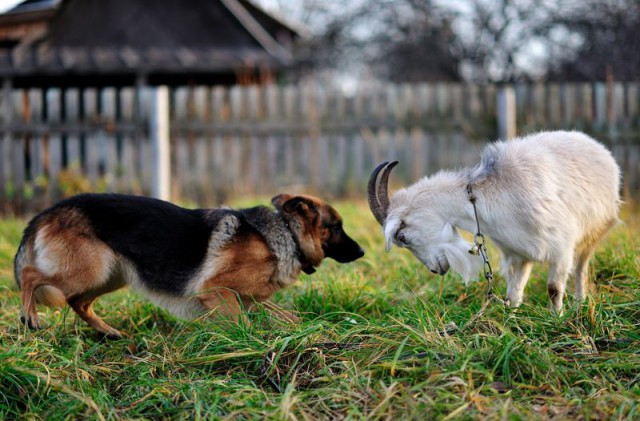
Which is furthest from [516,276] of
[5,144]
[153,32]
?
[153,32]

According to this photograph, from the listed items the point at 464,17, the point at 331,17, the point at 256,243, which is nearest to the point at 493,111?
the point at 256,243

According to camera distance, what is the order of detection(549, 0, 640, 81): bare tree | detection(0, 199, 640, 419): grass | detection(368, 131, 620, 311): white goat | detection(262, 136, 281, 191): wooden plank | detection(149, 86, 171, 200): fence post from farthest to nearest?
1. detection(549, 0, 640, 81): bare tree
2. detection(262, 136, 281, 191): wooden plank
3. detection(149, 86, 171, 200): fence post
4. detection(368, 131, 620, 311): white goat
5. detection(0, 199, 640, 419): grass

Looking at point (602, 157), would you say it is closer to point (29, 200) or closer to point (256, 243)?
point (256, 243)

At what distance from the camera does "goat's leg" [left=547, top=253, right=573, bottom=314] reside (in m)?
4.13

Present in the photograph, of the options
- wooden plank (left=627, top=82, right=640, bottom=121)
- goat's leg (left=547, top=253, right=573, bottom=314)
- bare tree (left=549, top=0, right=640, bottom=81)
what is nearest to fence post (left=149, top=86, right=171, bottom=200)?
goat's leg (left=547, top=253, right=573, bottom=314)

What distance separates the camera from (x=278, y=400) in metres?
3.07

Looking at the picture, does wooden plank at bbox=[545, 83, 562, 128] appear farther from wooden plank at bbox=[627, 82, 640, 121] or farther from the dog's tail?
Result: the dog's tail

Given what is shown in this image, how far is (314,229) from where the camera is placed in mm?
4711

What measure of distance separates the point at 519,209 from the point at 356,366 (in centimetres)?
149

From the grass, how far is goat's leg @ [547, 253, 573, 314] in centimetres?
26

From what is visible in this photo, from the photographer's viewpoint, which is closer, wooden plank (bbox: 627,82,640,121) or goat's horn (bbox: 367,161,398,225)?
goat's horn (bbox: 367,161,398,225)

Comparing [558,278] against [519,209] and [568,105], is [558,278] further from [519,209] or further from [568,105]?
[568,105]

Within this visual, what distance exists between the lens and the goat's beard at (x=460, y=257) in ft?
14.3

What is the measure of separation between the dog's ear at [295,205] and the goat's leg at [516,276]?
1365 millimetres
